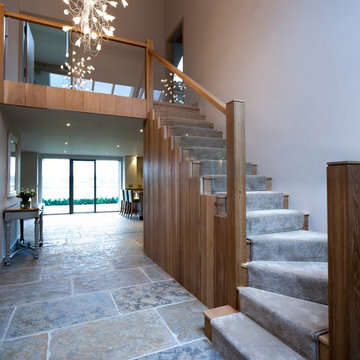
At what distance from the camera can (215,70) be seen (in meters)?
4.87

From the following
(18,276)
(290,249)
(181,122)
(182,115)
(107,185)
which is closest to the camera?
(290,249)

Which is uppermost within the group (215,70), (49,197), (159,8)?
(159,8)

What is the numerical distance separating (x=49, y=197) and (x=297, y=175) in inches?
415

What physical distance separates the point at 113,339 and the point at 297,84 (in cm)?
320

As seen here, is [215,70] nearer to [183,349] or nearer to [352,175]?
[352,175]

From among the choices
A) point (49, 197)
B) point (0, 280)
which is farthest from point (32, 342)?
point (49, 197)

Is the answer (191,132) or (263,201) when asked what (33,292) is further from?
(191,132)

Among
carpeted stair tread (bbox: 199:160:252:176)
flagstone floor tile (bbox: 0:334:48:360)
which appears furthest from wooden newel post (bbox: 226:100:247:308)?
flagstone floor tile (bbox: 0:334:48:360)

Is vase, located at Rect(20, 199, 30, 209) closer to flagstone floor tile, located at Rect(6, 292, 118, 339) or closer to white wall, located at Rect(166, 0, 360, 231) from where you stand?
flagstone floor tile, located at Rect(6, 292, 118, 339)

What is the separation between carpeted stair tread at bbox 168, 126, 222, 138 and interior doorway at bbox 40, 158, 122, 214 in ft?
27.2

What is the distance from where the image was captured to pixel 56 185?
10859mm

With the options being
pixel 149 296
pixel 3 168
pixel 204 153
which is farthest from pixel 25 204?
pixel 204 153

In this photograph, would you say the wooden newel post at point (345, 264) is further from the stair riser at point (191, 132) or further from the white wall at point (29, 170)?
the white wall at point (29, 170)

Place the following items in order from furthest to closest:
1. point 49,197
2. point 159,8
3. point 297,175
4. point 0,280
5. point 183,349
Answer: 1. point 49,197
2. point 159,8
3. point 0,280
4. point 297,175
5. point 183,349
